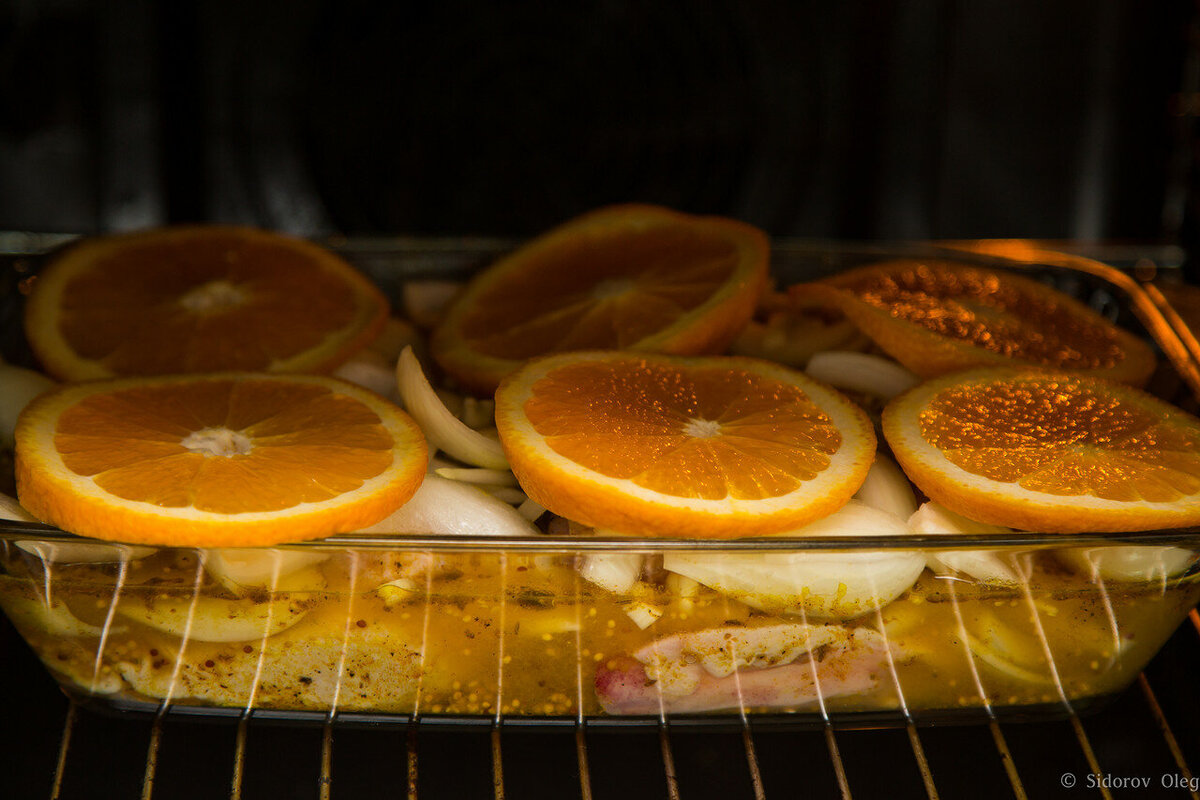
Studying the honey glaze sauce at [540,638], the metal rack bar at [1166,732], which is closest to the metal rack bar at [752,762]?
the honey glaze sauce at [540,638]

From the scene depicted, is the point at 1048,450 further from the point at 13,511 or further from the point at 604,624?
the point at 13,511

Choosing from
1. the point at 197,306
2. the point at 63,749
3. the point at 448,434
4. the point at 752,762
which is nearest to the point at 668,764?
the point at 752,762

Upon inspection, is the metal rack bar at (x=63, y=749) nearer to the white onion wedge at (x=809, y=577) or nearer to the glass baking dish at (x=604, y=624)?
the glass baking dish at (x=604, y=624)

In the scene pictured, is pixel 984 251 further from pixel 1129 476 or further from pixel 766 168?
pixel 1129 476

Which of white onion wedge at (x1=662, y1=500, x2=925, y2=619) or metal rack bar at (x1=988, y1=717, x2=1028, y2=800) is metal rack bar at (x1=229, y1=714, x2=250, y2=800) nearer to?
white onion wedge at (x1=662, y1=500, x2=925, y2=619)

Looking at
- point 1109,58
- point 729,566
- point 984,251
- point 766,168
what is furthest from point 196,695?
point 1109,58

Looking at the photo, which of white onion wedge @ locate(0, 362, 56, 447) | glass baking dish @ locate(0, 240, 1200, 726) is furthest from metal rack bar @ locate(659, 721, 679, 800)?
white onion wedge @ locate(0, 362, 56, 447)
